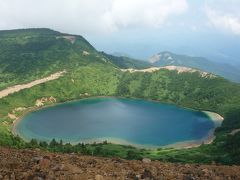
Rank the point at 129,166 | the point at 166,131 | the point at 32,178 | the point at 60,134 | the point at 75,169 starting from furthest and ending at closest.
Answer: the point at 166,131 → the point at 60,134 → the point at 129,166 → the point at 75,169 → the point at 32,178

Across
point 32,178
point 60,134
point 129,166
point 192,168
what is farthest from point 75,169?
point 60,134

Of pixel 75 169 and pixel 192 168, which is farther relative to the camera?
pixel 192 168

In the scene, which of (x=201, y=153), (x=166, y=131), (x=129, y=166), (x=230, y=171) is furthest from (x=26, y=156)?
(x=166, y=131)

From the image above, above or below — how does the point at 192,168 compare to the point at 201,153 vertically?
above

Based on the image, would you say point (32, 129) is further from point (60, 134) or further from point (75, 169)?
point (75, 169)

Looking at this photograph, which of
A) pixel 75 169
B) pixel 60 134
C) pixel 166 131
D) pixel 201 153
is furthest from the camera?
pixel 166 131

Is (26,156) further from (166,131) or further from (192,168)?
(166,131)
